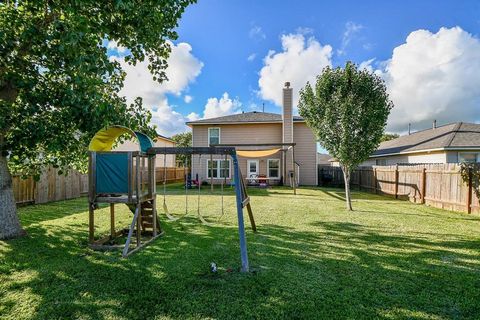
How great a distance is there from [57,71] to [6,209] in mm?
3375

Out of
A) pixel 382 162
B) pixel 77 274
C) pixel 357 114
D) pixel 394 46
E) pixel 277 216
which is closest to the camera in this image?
pixel 77 274

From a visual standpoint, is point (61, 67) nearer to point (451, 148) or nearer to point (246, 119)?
point (246, 119)

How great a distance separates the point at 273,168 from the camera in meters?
18.9

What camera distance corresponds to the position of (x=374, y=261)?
14.2 ft

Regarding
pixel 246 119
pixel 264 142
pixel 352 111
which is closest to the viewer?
pixel 352 111

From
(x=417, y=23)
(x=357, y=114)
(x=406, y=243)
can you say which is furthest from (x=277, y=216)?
(x=417, y=23)

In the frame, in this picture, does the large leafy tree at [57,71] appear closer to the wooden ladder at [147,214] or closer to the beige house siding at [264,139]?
the wooden ladder at [147,214]

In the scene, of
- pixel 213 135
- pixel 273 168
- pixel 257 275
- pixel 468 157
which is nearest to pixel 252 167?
pixel 273 168

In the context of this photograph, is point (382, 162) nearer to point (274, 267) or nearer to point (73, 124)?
point (274, 267)

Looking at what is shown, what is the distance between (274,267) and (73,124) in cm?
538

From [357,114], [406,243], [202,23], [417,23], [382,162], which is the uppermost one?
[417,23]

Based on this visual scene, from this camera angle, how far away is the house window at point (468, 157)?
45.3 feet

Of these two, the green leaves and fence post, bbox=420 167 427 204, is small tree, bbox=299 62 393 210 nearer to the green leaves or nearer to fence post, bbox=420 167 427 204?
fence post, bbox=420 167 427 204

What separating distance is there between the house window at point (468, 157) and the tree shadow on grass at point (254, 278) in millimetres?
11613
